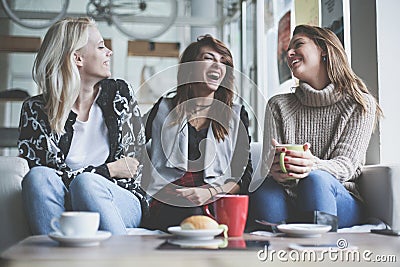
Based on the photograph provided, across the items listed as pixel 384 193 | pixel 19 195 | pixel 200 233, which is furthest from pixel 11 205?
pixel 384 193

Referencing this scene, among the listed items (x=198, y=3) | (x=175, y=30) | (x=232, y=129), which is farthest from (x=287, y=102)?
(x=175, y=30)

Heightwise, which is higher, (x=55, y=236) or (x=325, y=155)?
(x=325, y=155)

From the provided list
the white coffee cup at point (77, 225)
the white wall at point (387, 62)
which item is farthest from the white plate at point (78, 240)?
the white wall at point (387, 62)

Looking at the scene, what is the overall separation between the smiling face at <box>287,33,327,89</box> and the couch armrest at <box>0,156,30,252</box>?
90cm

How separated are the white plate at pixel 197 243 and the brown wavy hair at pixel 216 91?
27.6 inches

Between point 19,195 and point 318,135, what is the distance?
2.89 ft

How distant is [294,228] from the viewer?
3.67 feet

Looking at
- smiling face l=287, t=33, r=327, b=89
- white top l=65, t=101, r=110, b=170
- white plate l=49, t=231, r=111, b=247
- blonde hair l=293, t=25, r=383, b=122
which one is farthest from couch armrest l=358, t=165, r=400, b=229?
white plate l=49, t=231, r=111, b=247

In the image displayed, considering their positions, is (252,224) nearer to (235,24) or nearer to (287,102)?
(287,102)

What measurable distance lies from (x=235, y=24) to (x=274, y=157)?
3.08m

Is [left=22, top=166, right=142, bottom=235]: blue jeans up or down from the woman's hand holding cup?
down

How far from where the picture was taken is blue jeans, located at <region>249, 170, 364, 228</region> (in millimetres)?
1457

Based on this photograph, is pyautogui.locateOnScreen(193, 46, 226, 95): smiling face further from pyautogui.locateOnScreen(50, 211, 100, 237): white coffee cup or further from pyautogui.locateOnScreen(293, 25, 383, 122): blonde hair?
pyautogui.locateOnScreen(50, 211, 100, 237): white coffee cup

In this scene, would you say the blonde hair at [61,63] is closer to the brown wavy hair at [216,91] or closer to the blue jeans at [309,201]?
the brown wavy hair at [216,91]
